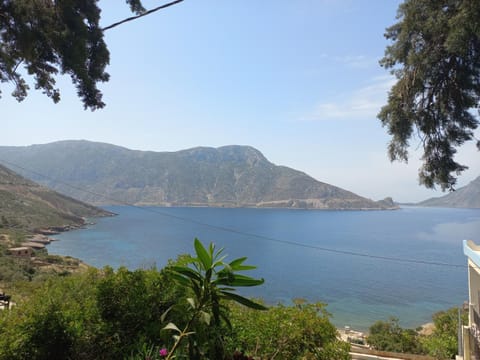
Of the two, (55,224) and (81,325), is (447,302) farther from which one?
(55,224)

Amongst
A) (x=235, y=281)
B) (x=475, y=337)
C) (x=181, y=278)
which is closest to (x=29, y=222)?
(x=475, y=337)

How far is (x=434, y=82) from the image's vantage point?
5051 mm

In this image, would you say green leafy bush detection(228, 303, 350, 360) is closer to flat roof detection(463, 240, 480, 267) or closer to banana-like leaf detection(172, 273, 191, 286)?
banana-like leaf detection(172, 273, 191, 286)

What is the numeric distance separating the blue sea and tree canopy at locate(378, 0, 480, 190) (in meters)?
14.3

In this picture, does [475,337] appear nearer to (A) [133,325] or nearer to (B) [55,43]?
(A) [133,325]

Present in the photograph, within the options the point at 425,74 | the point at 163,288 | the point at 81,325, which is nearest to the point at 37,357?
the point at 81,325

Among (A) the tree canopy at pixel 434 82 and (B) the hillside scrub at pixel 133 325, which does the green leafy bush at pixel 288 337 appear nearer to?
(B) the hillside scrub at pixel 133 325

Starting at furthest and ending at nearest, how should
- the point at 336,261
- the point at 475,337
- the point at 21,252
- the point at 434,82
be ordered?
the point at 336,261
the point at 21,252
the point at 475,337
the point at 434,82

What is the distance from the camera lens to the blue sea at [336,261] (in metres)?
35.3

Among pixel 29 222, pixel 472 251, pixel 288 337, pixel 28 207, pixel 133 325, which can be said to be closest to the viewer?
pixel 288 337

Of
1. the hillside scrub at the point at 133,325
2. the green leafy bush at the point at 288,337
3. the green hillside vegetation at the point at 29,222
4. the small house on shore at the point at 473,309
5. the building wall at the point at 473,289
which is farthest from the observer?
the green hillside vegetation at the point at 29,222

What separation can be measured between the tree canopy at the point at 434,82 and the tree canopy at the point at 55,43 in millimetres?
3965

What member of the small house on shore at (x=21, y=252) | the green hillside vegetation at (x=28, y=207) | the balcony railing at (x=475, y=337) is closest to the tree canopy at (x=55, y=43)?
the balcony railing at (x=475, y=337)

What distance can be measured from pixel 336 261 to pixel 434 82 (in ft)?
178
